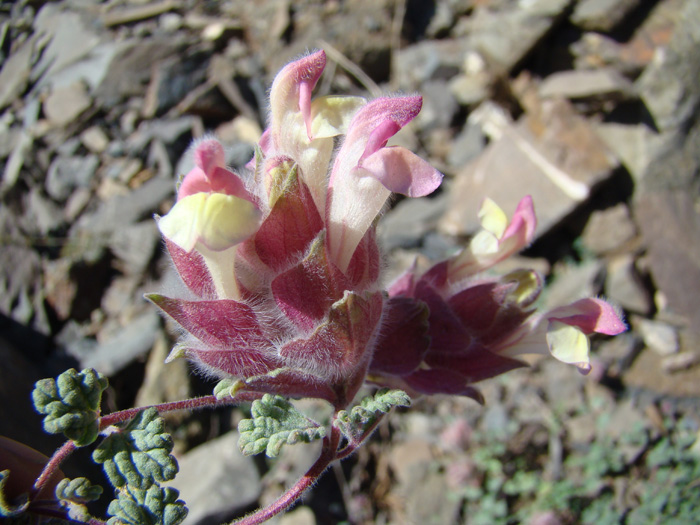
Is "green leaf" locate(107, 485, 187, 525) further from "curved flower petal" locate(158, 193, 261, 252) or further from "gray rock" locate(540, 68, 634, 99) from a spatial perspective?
"gray rock" locate(540, 68, 634, 99)

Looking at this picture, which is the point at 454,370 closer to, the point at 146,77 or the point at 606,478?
the point at 606,478

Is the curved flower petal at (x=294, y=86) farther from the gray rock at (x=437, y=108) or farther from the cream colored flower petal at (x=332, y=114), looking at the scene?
the gray rock at (x=437, y=108)

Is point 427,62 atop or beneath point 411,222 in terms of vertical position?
atop

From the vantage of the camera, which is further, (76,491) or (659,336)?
(659,336)

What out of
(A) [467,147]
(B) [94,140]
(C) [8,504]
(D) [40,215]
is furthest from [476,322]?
(B) [94,140]

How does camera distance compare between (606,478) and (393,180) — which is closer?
(393,180)

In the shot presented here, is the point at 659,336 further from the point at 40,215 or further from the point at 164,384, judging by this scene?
the point at 40,215

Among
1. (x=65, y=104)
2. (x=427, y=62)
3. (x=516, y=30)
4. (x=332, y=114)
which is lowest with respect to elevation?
(x=427, y=62)

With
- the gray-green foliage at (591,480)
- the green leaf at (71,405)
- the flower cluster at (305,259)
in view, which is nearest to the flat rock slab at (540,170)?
the gray-green foliage at (591,480)

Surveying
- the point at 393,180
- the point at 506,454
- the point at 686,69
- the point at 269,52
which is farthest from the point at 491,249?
the point at 269,52
